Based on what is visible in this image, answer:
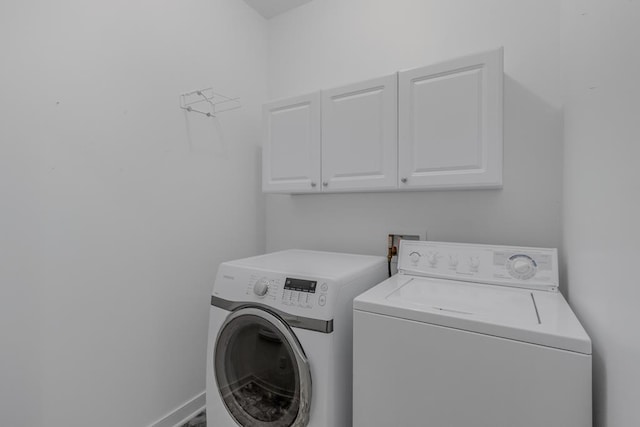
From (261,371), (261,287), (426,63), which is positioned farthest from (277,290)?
(426,63)

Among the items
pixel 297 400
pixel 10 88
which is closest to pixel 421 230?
pixel 297 400

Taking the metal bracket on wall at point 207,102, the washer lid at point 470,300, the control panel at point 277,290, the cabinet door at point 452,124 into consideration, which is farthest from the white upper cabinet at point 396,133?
the control panel at point 277,290

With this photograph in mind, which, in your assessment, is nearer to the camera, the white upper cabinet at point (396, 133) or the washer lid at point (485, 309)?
the washer lid at point (485, 309)

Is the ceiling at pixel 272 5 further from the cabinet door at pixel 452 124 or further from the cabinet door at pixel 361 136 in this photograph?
the cabinet door at pixel 452 124

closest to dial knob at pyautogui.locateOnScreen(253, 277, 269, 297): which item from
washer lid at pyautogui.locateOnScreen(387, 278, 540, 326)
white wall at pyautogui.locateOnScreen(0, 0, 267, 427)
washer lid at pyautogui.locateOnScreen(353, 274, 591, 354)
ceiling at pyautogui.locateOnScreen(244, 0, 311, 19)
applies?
washer lid at pyautogui.locateOnScreen(353, 274, 591, 354)

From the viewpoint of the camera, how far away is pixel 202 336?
1938 mm

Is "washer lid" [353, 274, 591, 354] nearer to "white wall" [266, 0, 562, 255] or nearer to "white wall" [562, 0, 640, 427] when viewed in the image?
"white wall" [562, 0, 640, 427]

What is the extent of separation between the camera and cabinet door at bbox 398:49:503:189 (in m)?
1.35

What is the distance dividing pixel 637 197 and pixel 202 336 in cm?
206

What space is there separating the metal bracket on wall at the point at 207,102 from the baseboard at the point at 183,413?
1.73 metres

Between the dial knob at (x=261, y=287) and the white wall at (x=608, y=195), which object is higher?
the white wall at (x=608, y=195)

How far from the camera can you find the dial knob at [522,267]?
1.34 m

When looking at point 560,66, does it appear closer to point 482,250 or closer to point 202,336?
point 482,250

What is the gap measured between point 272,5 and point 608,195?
2.35 meters
